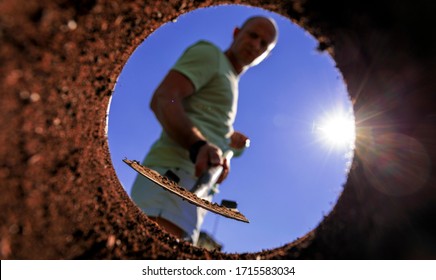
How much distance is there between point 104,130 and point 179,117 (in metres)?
1.23

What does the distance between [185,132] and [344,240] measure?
142 centimetres

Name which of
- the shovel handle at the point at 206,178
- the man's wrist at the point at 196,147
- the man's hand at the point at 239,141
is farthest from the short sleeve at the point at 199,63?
the man's hand at the point at 239,141

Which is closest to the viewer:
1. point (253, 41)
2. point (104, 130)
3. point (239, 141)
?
point (104, 130)

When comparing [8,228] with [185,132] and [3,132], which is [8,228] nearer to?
[3,132]

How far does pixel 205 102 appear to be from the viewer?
116 inches

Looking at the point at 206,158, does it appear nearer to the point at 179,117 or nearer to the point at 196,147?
the point at 196,147

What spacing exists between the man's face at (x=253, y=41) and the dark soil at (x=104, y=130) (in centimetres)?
184

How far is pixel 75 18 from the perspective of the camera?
0.98 m

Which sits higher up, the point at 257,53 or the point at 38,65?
the point at 257,53

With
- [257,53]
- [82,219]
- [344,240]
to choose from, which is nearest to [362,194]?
[344,240]

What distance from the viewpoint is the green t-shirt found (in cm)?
276

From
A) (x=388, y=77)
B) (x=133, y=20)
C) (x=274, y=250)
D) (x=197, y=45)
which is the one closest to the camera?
(x=133, y=20)

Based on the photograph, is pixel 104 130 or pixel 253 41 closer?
pixel 104 130

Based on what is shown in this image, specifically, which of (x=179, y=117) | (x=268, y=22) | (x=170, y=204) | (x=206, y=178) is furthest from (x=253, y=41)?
(x=170, y=204)
